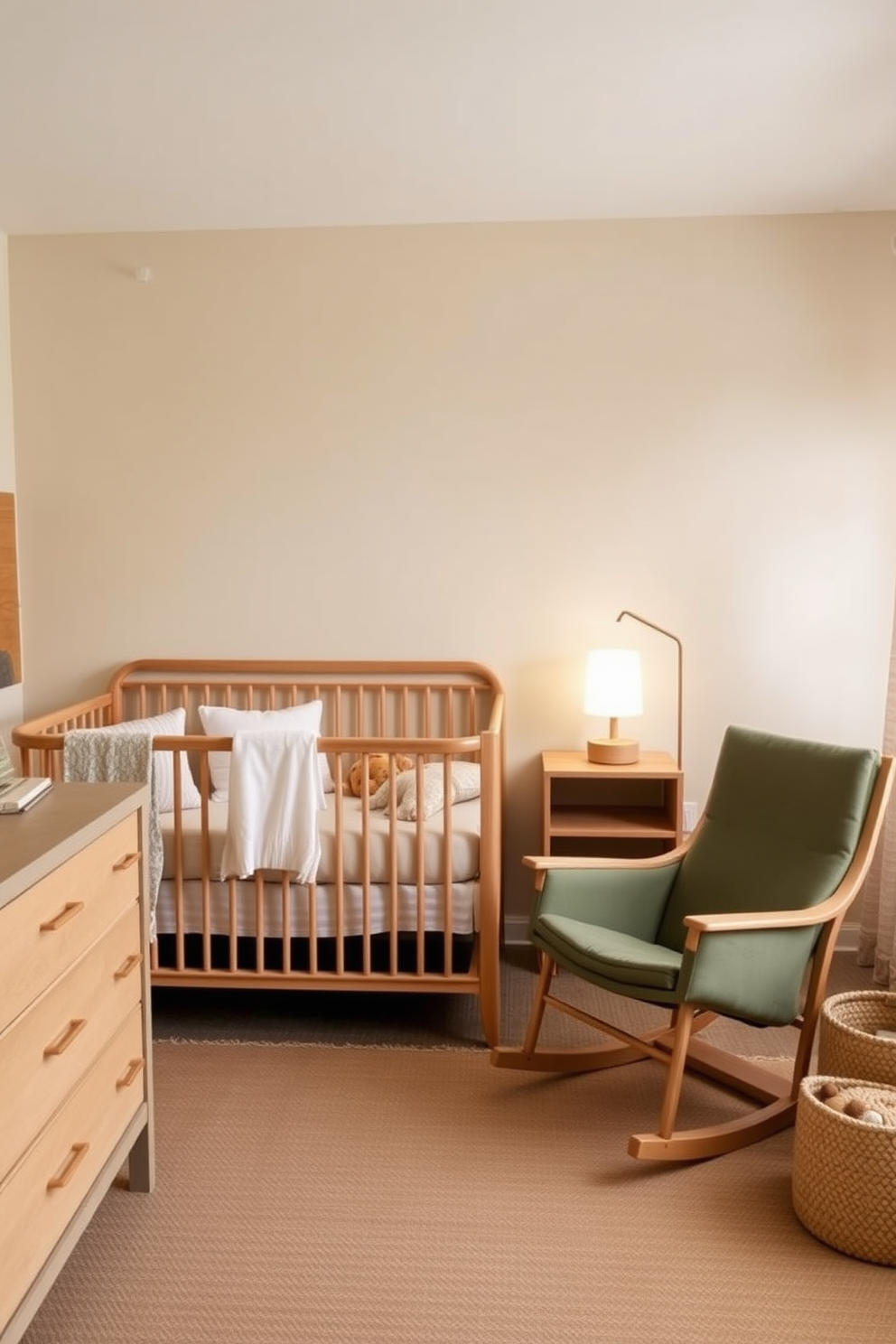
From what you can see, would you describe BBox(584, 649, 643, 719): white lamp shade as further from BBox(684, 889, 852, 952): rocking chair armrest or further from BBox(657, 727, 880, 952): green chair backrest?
BBox(684, 889, 852, 952): rocking chair armrest

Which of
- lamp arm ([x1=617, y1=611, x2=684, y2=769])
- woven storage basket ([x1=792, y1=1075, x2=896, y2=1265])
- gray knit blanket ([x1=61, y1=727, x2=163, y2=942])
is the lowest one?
woven storage basket ([x1=792, y1=1075, x2=896, y2=1265])

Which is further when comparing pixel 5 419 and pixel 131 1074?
pixel 5 419

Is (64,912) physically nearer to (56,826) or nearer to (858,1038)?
(56,826)

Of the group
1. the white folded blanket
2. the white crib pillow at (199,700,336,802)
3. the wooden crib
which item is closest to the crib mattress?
the wooden crib

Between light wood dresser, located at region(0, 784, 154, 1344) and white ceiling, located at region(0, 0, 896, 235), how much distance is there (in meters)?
1.73

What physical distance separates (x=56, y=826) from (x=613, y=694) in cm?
216

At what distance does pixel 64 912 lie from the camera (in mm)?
1883

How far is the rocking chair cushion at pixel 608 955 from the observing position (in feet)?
8.40

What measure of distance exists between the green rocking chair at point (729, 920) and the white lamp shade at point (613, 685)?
22.4 inches

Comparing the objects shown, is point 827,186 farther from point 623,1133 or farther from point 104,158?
point 623,1133

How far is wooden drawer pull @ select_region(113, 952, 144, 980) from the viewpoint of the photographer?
219 centimetres

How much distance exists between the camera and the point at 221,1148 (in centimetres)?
258

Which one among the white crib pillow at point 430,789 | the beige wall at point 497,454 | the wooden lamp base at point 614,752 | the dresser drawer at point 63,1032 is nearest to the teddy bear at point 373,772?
the white crib pillow at point 430,789

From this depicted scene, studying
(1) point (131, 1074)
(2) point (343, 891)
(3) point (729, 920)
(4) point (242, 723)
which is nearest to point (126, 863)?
(1) point (131, 1074)
